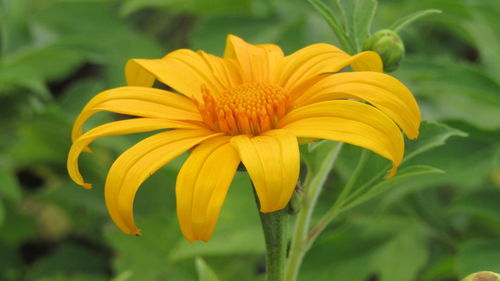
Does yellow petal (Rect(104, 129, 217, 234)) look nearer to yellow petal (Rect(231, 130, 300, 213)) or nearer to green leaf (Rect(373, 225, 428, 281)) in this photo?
yellow petal (Rect(231, 130, 300, 213))

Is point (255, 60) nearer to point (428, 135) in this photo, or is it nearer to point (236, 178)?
point (428, 135)

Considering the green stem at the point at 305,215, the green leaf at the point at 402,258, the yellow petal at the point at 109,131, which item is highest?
the yellow petal at the point at 109,131

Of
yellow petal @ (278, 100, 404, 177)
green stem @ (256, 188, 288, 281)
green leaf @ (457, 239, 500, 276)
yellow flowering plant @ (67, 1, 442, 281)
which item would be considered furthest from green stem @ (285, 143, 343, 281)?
green leaf @ (457, 239, 500, 276)

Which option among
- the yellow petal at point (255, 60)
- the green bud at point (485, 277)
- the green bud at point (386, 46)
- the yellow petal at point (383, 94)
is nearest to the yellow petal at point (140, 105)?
the yellow petal at point (255, 60)

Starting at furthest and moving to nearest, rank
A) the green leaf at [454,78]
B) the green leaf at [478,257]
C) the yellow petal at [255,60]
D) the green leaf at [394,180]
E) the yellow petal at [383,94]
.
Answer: the green leaf at [454,78]
the green leaf at [478,257]
the yellow petal at [255,60]
the green leaf at [394,180]
the yellow petal at [383,94]

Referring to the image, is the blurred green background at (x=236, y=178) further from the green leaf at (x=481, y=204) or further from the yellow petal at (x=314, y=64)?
the yellow petal at (x=314, y=64)

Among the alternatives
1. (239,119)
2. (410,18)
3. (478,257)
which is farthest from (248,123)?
(478,257)
